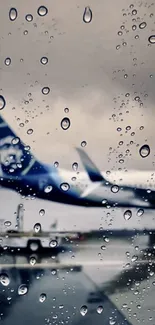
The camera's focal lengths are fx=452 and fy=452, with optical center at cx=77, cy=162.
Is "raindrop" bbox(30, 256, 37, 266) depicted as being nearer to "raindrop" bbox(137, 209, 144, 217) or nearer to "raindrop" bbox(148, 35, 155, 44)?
"raindrop" bbox(137, 209, 144, 217)

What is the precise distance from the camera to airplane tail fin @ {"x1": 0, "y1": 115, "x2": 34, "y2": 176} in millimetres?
1374

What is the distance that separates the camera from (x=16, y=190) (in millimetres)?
1357

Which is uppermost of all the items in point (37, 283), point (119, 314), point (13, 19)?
point (13, 19)

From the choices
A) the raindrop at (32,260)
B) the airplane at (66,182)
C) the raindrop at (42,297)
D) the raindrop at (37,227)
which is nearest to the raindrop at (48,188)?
the airplane at (66,182)

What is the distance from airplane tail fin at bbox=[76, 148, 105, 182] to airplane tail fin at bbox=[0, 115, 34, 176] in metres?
0.16

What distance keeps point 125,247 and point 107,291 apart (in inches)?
6.1

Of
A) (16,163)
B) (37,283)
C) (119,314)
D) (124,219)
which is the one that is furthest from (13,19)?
(119,314)

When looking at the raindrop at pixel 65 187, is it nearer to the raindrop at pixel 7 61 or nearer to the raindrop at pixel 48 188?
the raindrop at pixel 48 188

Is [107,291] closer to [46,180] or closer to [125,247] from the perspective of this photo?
[125,247]

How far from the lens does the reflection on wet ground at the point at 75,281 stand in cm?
135

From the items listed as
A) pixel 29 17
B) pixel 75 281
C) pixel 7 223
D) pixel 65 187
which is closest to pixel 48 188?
pixel 65 187

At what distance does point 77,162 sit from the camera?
4.50 feet

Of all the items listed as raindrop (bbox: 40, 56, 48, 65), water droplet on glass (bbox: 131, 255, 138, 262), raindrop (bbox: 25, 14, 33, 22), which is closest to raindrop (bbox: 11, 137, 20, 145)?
raindrop (bbox: 40, 56, 48, 65)

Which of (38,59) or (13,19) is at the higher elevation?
(13,19)
